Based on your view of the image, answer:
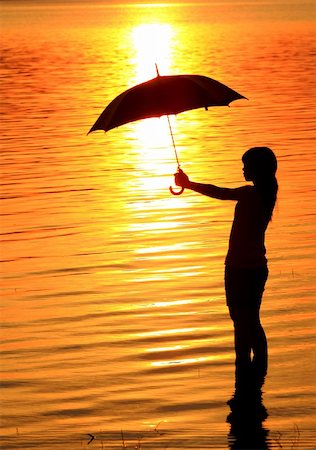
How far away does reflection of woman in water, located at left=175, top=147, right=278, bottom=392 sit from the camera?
884 cm

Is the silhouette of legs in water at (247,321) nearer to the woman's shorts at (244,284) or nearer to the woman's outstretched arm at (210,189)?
the woman's shorts at (244,284)

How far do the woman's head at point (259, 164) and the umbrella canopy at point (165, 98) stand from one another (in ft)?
2.66

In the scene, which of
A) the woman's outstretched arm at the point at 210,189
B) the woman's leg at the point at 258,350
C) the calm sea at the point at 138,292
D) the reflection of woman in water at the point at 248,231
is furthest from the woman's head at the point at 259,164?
the calm sea at the point at 138,292

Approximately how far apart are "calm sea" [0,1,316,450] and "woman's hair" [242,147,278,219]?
1415 millimetres

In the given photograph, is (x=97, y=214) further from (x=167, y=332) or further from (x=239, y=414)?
(x=239, y=414)

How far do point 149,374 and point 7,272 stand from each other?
447 centimetres

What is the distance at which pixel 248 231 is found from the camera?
8953mm

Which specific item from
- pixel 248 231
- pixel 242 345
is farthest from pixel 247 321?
pixel 248 231

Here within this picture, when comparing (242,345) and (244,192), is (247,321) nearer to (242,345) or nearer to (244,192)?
(242,345)

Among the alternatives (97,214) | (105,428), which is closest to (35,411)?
(105,428)

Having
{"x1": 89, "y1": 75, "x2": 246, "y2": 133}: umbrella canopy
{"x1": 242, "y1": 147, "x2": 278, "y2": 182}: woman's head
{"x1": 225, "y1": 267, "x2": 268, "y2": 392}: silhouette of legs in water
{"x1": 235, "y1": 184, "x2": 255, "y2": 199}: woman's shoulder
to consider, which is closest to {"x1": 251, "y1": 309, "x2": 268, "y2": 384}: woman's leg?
{"x1": 225, "y1": 267, "x2": 268, "y2": 392}: silhouette of legs in water

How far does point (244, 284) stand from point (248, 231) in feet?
1.12

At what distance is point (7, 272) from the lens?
563 inches

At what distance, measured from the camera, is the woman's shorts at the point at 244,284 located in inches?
354
